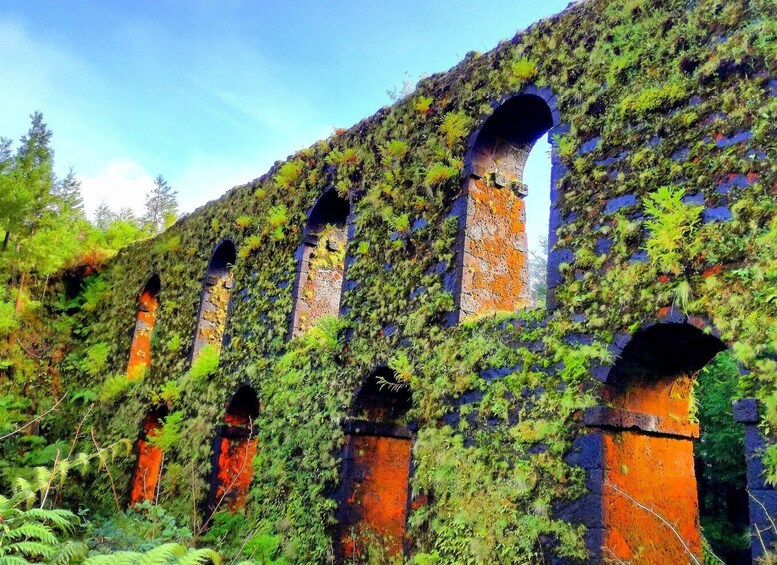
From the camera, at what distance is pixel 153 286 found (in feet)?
43.6

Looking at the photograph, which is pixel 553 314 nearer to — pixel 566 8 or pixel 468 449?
pixel 468 449

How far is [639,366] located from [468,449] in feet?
5.36

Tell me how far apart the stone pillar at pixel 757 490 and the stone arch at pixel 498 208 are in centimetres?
274

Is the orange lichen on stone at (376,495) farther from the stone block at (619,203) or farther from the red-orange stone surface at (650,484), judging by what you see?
the stone block at (619,203)

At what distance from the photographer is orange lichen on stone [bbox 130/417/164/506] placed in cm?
1051

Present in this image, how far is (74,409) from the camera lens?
523 inches

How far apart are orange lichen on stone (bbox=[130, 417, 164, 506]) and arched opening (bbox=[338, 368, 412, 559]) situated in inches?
197

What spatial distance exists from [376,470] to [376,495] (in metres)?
0.26

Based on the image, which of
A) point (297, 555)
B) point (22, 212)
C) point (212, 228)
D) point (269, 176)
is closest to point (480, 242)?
point (297, 555)

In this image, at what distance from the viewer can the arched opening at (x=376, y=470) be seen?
6523 millimetres

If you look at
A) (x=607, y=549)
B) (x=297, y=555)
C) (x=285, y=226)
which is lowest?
(x=297, y=555)

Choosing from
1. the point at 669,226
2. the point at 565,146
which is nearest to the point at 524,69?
the point at 565,146

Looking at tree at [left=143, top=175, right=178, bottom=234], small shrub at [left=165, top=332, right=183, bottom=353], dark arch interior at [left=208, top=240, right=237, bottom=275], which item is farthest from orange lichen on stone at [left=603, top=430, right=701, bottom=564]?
tree at [left=143, top=175, right=178, bottom=234]

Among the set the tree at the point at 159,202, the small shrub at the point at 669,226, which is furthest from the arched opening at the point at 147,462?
the tree at the point at 159,202
